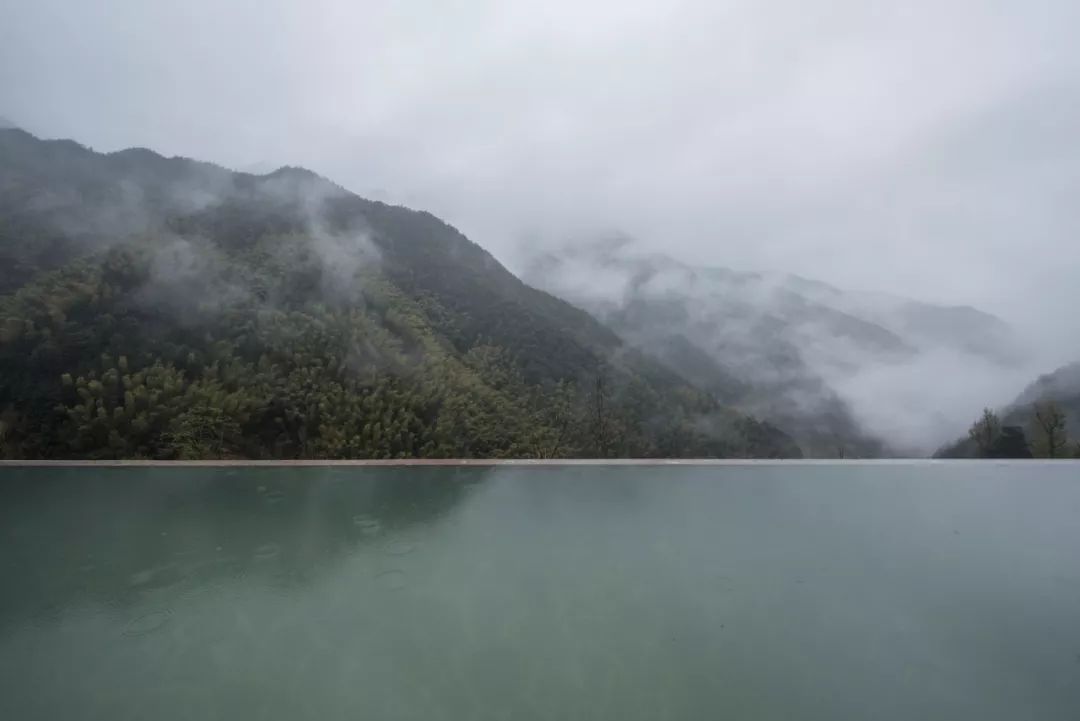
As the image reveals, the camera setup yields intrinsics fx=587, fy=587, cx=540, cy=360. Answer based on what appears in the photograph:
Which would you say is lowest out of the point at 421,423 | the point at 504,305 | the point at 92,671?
the point at 92,671

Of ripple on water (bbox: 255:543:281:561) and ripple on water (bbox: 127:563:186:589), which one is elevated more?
ripple on water (bbox: 255:543:281:561)

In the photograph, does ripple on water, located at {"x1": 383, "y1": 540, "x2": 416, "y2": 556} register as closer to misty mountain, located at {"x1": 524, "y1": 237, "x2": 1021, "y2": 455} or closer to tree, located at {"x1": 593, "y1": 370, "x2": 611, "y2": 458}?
tree, located at {"x1": 593, "y1": 370, "x2": 611, "y2": 458}

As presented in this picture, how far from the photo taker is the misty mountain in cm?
3619

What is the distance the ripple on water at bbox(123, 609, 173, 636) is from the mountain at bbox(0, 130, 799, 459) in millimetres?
4811

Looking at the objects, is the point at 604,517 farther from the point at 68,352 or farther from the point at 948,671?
the point at 68,352

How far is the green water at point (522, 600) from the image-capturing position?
2.45 meters

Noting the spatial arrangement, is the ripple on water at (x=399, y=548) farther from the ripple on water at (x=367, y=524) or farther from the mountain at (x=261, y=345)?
the mountain at (x=261, y=345)

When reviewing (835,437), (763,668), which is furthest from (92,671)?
(835,437)

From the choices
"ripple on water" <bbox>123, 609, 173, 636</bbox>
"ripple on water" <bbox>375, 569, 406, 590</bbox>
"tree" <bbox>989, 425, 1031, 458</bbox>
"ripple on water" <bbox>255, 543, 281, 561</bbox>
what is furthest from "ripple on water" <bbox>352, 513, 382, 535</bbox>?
"tree" <bbox>989, 425, 1031, 458</bbox>

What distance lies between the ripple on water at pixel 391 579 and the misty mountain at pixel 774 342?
95.5ft

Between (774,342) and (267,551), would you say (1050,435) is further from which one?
(774,342)

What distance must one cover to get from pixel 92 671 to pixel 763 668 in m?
2.95

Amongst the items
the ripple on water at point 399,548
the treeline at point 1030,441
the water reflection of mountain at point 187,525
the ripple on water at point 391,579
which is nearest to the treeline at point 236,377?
the water reflection of mountain at point 187,525

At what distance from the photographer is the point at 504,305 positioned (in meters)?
19.0
